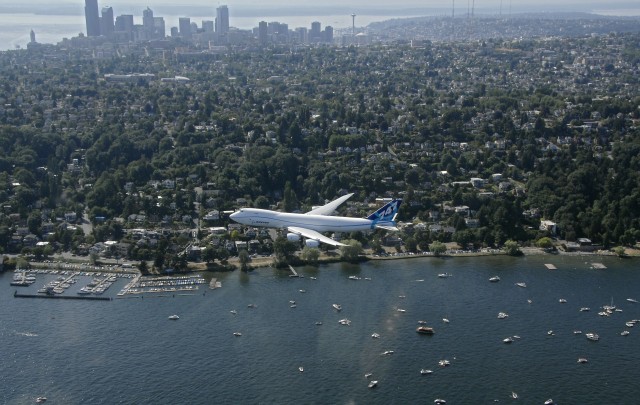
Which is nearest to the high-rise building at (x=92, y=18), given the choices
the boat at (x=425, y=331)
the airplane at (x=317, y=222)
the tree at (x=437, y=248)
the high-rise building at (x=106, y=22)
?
the high-rise building at (x=106, y=22)

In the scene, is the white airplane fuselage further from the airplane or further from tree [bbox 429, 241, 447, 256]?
tree [bbox 429, 241, 447, 256]

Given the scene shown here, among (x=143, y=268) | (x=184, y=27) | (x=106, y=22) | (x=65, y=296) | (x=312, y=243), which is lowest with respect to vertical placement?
(x=65, y=296)

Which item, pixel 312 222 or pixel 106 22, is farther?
pixel 106 22

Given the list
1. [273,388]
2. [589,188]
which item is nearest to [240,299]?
[273,388]

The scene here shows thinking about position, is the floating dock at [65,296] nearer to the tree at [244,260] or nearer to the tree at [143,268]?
the tree at [143,268]

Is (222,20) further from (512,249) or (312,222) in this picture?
(512,249)

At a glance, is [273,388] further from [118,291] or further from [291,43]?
[291,43]

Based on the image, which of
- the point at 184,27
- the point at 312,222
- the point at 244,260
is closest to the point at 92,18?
the point at 184,27
